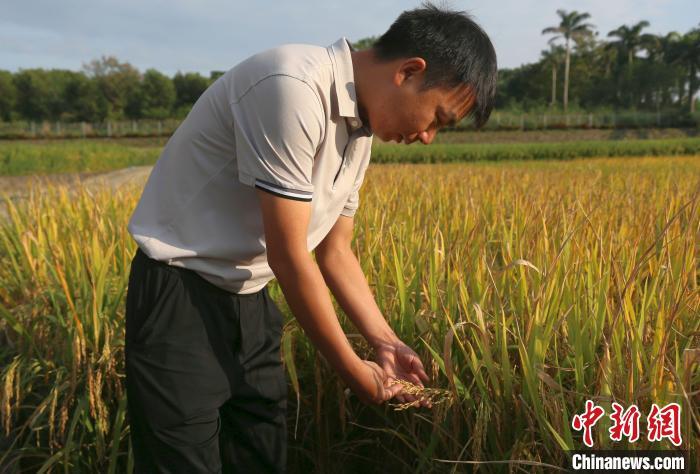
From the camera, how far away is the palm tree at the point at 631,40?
4422 cm

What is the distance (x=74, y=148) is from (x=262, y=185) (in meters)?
20.2

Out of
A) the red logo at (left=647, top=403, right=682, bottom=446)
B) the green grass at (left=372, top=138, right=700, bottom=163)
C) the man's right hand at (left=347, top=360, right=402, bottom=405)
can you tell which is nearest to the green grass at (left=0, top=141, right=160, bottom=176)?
the green grass at (left=372, top=138, right=700, bottom=163)

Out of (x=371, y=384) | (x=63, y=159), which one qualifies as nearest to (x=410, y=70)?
(x=371, y=384)

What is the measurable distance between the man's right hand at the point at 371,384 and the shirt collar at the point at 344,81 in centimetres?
47

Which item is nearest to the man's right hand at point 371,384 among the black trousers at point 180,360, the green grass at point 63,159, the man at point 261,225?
the man at point 261,225

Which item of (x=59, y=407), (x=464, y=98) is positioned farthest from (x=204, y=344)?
(x=59, y=407)

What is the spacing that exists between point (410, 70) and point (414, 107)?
62 millimetres

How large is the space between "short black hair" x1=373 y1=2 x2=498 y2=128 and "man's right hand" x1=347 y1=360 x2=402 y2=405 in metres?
0.53

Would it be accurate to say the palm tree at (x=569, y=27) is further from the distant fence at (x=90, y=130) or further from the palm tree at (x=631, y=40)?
the distant fence at (x=90, y=130)

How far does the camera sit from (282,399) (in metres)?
1.38

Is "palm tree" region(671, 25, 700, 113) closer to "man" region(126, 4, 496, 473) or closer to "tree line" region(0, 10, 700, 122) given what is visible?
"tree line" region(0, 10, 700, 122)

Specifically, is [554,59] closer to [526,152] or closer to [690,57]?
[690,57]

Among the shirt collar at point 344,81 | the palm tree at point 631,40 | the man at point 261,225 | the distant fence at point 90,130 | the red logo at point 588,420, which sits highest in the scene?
the palm tree at point 631,40

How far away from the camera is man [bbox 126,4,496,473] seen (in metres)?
0.98
